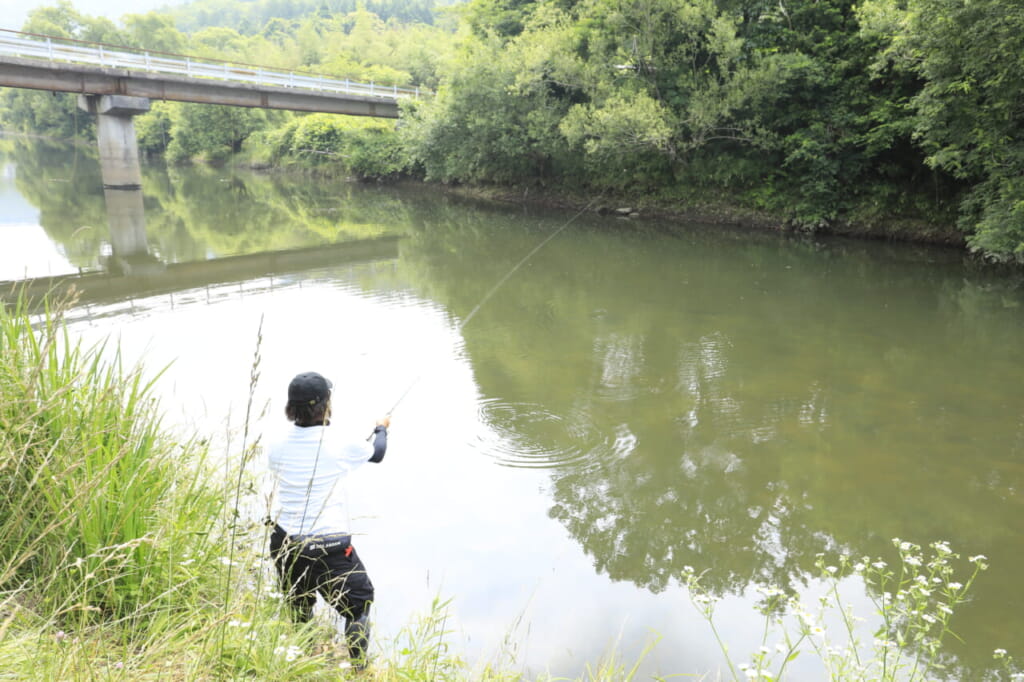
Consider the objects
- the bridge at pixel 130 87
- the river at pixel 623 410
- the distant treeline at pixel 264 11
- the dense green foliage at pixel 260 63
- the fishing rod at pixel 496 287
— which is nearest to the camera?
the river at pixel 623 410

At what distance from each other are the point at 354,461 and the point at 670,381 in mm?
5775

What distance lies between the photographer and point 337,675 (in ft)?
9.79

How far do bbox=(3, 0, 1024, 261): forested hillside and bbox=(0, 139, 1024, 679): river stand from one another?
282 cm

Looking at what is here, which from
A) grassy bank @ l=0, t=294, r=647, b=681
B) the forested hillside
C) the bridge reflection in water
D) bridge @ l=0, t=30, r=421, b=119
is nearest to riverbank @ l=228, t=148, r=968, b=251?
the forested hillside

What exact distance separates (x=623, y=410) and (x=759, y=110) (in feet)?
52.4

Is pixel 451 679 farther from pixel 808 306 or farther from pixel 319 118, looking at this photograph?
pixel 319 118

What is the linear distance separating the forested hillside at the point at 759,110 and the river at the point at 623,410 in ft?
9.24

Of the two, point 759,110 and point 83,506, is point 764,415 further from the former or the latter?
point 759,110

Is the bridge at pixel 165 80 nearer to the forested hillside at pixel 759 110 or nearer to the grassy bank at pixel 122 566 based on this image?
the forested hillside at pixel 759 110

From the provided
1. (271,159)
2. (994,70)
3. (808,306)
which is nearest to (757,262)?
(808,306)

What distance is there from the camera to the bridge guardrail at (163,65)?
2655 centimetres

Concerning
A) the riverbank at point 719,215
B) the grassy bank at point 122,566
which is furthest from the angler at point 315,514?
the riverbank at point 719,215

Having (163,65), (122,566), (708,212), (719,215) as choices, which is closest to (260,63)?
(163,65)

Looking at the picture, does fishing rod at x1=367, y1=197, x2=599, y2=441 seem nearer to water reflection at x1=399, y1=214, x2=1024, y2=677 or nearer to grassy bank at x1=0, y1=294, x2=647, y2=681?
water reflection at x1=399, y1=214, x2=1024, y2=677
